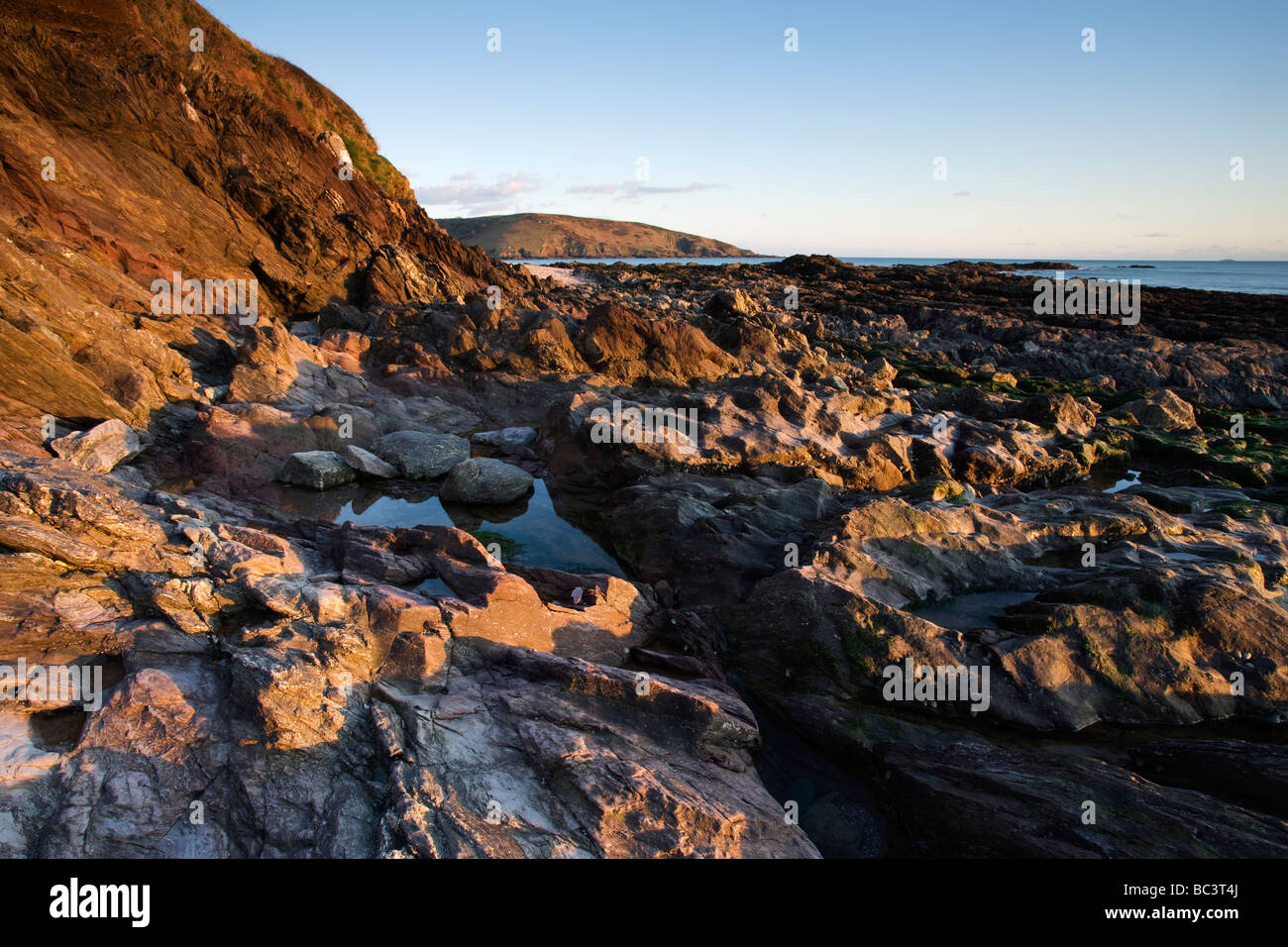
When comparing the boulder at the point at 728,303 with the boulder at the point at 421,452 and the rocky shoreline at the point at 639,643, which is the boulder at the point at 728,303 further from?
the boulder at the point at 421,452

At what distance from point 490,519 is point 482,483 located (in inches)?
43.1

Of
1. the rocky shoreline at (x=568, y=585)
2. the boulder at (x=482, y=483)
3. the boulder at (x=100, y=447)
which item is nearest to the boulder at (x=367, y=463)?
the rocky shoreline at (x=568, y=585)

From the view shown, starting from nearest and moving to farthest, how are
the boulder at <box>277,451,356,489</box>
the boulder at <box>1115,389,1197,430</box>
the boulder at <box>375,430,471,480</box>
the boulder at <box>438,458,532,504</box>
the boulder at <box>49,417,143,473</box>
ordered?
the boulder at <box>49,417,143,473</box>
the boulder at <box>277,451,356,489</box>
the boulder at <box>438,458,532,504</box>
the boulder at <box>375,430,471,480</box>
the boulder at <box>1115,389,1197,430</box>

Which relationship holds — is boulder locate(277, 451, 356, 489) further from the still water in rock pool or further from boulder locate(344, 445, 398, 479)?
boulder locate(344, 445, 398, 479)

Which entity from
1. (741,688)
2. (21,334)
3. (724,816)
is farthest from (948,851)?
(21,334)

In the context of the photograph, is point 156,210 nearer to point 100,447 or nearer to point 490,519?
point 100,447

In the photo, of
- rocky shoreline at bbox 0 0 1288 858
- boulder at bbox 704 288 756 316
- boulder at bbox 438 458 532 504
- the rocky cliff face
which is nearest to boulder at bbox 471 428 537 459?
rocky shoreline at bbox 0 0 1288 858

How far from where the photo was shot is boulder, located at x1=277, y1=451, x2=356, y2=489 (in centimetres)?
1494

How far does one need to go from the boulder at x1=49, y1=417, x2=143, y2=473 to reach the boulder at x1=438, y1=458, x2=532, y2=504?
6400mm

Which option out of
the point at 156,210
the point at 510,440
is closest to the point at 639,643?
the point at 510,440
